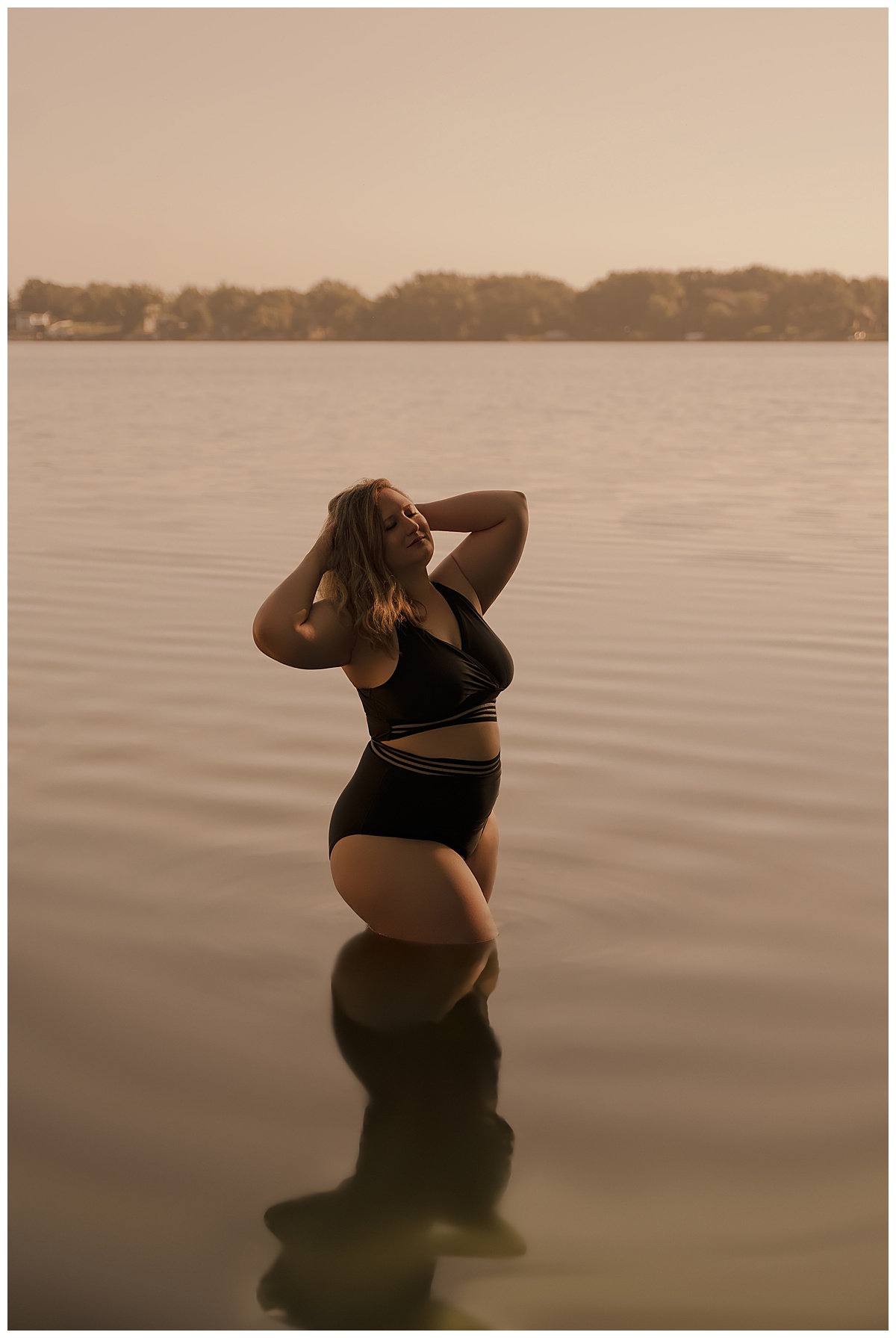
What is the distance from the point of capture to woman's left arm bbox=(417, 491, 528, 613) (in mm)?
5305

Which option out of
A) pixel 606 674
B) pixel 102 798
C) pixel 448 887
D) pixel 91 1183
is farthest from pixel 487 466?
pixel 91 1183

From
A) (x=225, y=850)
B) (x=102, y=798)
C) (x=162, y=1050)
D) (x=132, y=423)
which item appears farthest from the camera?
(x=132, y=423)

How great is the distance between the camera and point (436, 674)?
4816 mm

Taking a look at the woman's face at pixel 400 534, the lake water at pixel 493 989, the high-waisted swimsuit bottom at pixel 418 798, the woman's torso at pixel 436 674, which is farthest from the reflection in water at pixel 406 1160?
the woman's face at pixel 400 534

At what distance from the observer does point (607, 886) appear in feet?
18.2

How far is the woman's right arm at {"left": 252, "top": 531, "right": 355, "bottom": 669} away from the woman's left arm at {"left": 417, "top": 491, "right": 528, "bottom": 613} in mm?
728

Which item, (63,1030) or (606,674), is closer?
(63,1030)

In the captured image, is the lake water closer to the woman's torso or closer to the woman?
the woman

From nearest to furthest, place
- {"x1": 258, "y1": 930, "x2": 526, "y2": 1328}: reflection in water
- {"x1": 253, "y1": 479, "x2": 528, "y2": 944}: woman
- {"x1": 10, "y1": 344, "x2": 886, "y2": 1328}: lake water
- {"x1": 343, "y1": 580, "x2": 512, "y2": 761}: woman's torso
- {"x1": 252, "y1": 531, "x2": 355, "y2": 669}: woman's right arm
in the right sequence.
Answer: {"x1": 258, "y1": 930, "x2": 526, "y2": 1328}: reflection in water → {"x1": 10, "y1": 344, "x2": 886, "y2": 1328}: lake water → {"x1": 252, "y1": 531, "x2": 355, "y2": 669}: woman's right arm → {"x1": 253, "y1": 479, "x2": 528, "y2": 944}: woman → {"x1": 343, "y1": 580, "x2": 512, "y2": 761}: woman's torso

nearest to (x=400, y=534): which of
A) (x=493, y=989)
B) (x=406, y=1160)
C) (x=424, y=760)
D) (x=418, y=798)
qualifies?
(x=424, y=760)

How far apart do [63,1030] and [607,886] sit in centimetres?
234

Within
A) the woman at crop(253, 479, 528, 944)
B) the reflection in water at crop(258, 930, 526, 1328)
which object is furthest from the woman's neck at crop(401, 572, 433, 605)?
the reflection in water at crop(258, 930, 526, 1328)

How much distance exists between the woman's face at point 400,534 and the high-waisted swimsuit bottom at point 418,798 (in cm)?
72

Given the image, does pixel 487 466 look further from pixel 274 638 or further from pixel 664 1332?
pixel 664 1332
